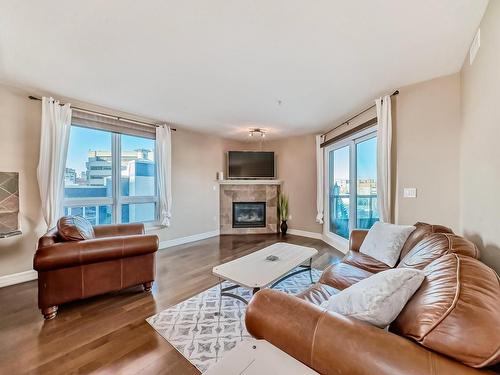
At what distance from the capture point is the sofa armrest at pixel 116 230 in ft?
9.80

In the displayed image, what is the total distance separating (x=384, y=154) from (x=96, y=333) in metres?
3.54

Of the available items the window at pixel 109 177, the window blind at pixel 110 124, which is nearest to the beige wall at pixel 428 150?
the window blind at pixel 110 124

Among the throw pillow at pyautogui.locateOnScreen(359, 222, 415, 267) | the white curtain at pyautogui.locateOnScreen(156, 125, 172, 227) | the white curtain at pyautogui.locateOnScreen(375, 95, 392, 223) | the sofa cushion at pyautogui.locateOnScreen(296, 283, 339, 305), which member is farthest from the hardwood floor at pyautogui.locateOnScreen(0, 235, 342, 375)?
the white curtain at pyautogui.locateOnScreen(375, 95, 392, 223)

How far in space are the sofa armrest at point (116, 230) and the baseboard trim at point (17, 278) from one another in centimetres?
99

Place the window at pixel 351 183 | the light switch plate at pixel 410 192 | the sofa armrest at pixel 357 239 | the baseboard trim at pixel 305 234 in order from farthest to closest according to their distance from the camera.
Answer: the baseboard trim at pixel 305 234 < the window at pixel 351 183 < the light switch plate at pixel 410 192 < the sofa armrest at pixel 357 239

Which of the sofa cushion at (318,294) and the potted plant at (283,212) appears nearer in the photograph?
the sofa cushion at (318,294)

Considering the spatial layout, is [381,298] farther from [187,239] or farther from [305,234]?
[305,234]

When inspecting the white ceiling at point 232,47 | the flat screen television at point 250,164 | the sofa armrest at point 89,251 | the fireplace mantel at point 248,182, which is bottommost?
the sofa armrest at point 89,251

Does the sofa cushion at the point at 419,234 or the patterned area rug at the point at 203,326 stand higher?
the sofa cushion at the point at 419,234

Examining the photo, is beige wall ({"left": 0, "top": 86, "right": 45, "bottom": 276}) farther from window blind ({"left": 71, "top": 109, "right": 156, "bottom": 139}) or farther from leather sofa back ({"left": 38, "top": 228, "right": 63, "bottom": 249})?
leather sofa back ({"left": 38, "top": 228, "right": 63, "bottom": 249})

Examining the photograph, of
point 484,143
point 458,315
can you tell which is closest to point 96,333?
point 458,315

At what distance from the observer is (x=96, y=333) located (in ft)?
6.06

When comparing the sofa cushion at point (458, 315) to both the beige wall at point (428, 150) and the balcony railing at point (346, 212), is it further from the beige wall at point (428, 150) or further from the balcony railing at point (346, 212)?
the balcony railing at point (346, 212)

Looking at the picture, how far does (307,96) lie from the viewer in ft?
10.0
